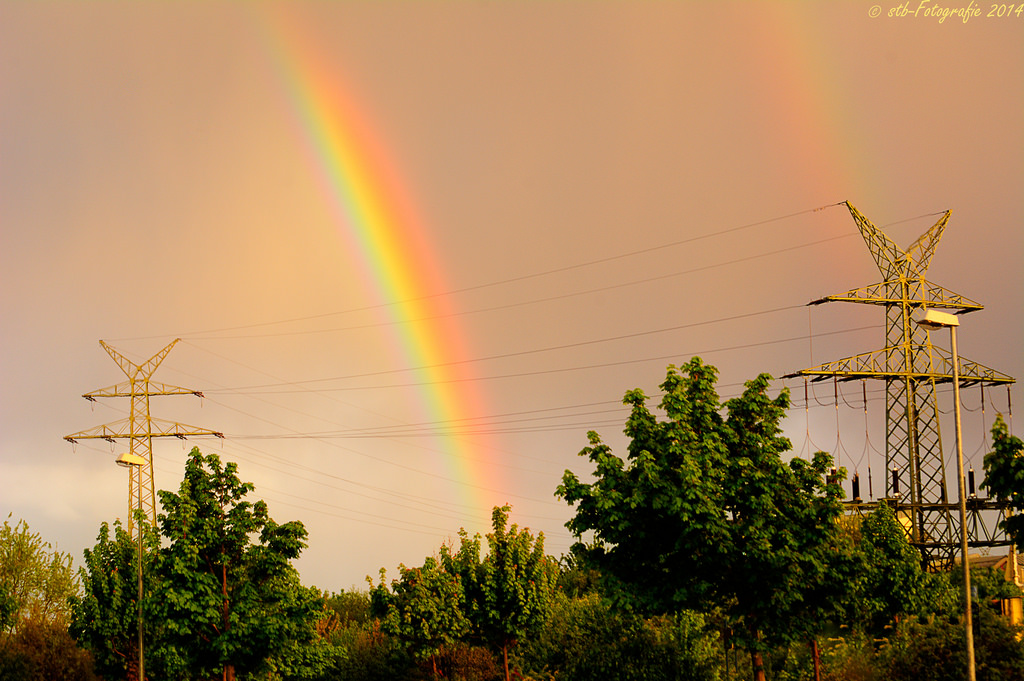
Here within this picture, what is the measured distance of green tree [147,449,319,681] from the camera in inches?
1547

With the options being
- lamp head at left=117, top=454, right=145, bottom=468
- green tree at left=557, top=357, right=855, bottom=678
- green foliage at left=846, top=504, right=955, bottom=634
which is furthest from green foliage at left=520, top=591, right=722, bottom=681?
lamp head at left=117, top=454, right=145, bottom=468

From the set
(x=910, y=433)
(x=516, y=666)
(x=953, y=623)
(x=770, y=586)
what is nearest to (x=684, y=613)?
(x=770, y=586)

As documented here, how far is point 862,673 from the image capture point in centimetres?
3844

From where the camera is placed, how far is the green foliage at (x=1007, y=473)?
30.8m

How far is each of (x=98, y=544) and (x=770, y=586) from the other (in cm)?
3610

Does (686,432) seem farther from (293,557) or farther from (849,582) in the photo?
(293,557)

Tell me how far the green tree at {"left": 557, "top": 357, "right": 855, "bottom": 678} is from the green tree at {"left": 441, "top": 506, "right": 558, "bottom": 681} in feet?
45.1

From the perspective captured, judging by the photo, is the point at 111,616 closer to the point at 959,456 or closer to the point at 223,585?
A: the point at 223,585

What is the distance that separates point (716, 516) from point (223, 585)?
64.5 ft

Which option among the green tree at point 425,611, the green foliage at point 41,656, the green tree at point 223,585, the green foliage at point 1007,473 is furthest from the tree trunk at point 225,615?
the green foliage at point 1007,473

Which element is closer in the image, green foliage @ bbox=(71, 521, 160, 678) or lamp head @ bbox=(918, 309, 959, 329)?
lamp head @ bbox=(918, 309, 959, 329)

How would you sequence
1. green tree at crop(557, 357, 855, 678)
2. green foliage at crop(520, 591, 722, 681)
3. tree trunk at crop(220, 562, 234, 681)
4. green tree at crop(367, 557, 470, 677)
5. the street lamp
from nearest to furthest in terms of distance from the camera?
1. the street lamp
2. green tree at crop(557, 357, 855, 678)
3. green foliage at crop(520, 591, 722, 681)
4. tree trunk at crop(220, 562, 234, 681)
5. green tree at crop(367, 557, 470, 677)

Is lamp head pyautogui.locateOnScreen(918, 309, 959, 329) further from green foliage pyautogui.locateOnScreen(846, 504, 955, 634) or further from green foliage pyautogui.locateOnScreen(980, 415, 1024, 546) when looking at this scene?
green foliage pyautogui.locateOnScreen(846, 504, 955, 634)

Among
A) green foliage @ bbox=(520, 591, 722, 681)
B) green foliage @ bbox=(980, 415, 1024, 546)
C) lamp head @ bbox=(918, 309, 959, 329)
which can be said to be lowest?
green foliage @ bbox=(520, 591, 722, 681)
